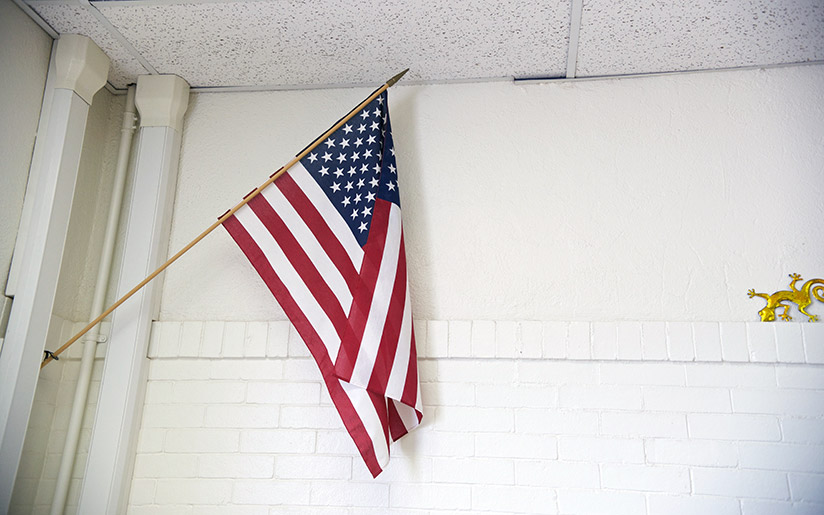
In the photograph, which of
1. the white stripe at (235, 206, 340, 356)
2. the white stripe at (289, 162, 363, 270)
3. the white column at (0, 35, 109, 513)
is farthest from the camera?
the white stripe at (289, 162, 363, 270)

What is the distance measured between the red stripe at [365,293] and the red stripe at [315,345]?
51 millimetres

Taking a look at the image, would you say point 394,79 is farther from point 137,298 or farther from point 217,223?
point 137,298

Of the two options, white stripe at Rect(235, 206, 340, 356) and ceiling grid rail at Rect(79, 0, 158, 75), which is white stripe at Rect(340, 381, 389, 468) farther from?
ceiling grid rail at Rect(79, 0, 158, 75)

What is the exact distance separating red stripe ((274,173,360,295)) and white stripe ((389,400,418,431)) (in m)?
0.40

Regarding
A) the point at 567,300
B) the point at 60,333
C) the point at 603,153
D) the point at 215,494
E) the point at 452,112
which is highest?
the point at 452,112

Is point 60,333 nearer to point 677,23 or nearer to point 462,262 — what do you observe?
point 462,262

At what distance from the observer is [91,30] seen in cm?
260

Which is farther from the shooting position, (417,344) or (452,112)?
(452,112)

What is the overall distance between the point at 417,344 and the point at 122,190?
124 centimetres

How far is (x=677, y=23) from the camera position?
8.25ft

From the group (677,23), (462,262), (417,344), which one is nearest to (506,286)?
(462,262)

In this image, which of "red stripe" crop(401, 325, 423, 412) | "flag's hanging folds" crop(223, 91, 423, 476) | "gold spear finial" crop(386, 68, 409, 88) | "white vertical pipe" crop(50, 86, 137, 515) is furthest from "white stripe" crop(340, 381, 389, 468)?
"gold spear finial" crop(386, 68, 409, 88)

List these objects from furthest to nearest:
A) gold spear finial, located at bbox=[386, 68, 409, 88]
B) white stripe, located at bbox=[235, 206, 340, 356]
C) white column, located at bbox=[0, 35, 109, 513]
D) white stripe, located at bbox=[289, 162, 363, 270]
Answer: gold spear finial, located at bbox=[386, 68, 409, 88], white stripe, located at bbox=[289, 162, 363, 270], white stripe, located at bbox=[235, 206, 340, 356], white column, located at bbox=[0, 35, 109, 513]

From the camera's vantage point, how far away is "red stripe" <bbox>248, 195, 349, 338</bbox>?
94.1 inches
